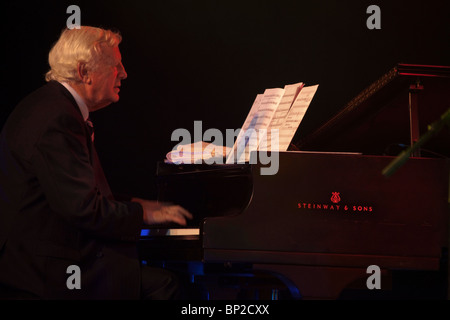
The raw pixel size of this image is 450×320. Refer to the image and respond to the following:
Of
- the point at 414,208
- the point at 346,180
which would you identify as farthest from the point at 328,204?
the point at 414,208

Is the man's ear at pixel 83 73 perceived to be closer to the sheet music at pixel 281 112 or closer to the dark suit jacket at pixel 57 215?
the dark suit jacket at pixel 57 215

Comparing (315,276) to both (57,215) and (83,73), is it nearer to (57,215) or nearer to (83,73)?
(57,215)

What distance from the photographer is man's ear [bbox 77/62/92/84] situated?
2.47 meters

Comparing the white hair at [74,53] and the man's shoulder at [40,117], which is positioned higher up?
the white hair at [74,53]

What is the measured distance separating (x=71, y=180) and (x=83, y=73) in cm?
57

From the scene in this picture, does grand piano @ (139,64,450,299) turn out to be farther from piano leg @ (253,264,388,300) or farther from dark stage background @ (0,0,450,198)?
dark stage background @ (0,0,450,198)

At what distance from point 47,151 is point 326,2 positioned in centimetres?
262

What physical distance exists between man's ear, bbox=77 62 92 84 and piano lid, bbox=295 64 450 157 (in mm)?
1071

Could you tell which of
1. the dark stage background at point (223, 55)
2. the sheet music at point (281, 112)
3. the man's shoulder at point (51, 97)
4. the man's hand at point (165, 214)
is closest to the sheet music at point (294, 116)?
the sheet music at point (281, 112)

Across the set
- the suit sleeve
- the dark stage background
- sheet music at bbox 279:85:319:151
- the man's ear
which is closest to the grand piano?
sheet music at bbox 279:85:319:151

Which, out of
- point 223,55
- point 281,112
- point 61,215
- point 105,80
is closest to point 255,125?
point 281,112

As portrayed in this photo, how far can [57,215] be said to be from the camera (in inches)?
86.4

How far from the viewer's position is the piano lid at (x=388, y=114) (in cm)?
219
